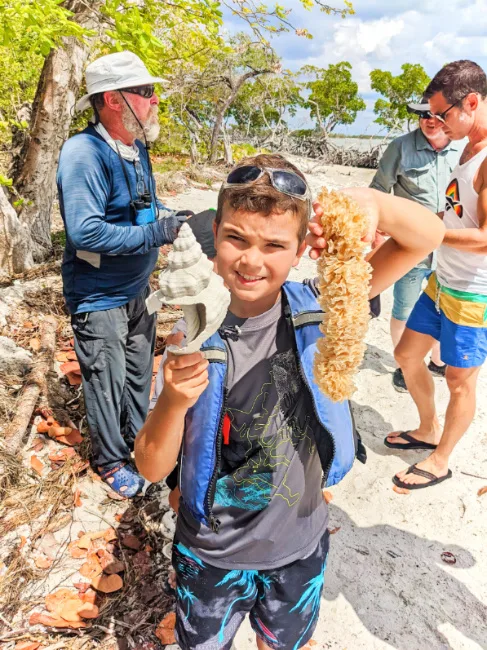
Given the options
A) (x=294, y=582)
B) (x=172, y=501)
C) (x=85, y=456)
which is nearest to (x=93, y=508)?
(x=85, y=456)

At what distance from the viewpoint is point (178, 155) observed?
19.3 m

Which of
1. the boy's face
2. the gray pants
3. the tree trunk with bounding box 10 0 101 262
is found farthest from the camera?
the tree trunk with bounding box 10 0 101 262

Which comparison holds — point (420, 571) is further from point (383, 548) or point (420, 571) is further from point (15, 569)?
point (15, 569)

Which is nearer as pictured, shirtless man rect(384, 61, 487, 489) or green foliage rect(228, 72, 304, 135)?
shirtless man rect(384, 61, 487, 489)

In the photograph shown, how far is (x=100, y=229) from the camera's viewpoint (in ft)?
8.16

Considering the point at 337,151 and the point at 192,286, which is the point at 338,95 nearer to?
the point at 337,151

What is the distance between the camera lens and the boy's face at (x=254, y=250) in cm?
135

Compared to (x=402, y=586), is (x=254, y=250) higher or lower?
higher

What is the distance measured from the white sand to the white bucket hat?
3.15m

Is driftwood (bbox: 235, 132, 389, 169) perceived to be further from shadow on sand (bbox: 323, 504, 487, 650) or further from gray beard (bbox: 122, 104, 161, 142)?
shadow on sand (bbox: 323, 504, 487, 650)

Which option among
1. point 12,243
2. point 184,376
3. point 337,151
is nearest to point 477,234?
point 184,376

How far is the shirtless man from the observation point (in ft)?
8.70

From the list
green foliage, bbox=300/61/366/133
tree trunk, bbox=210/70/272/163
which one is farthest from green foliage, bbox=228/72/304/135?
green foliage, bbox=300/61/366/133

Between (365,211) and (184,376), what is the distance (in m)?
0.73
